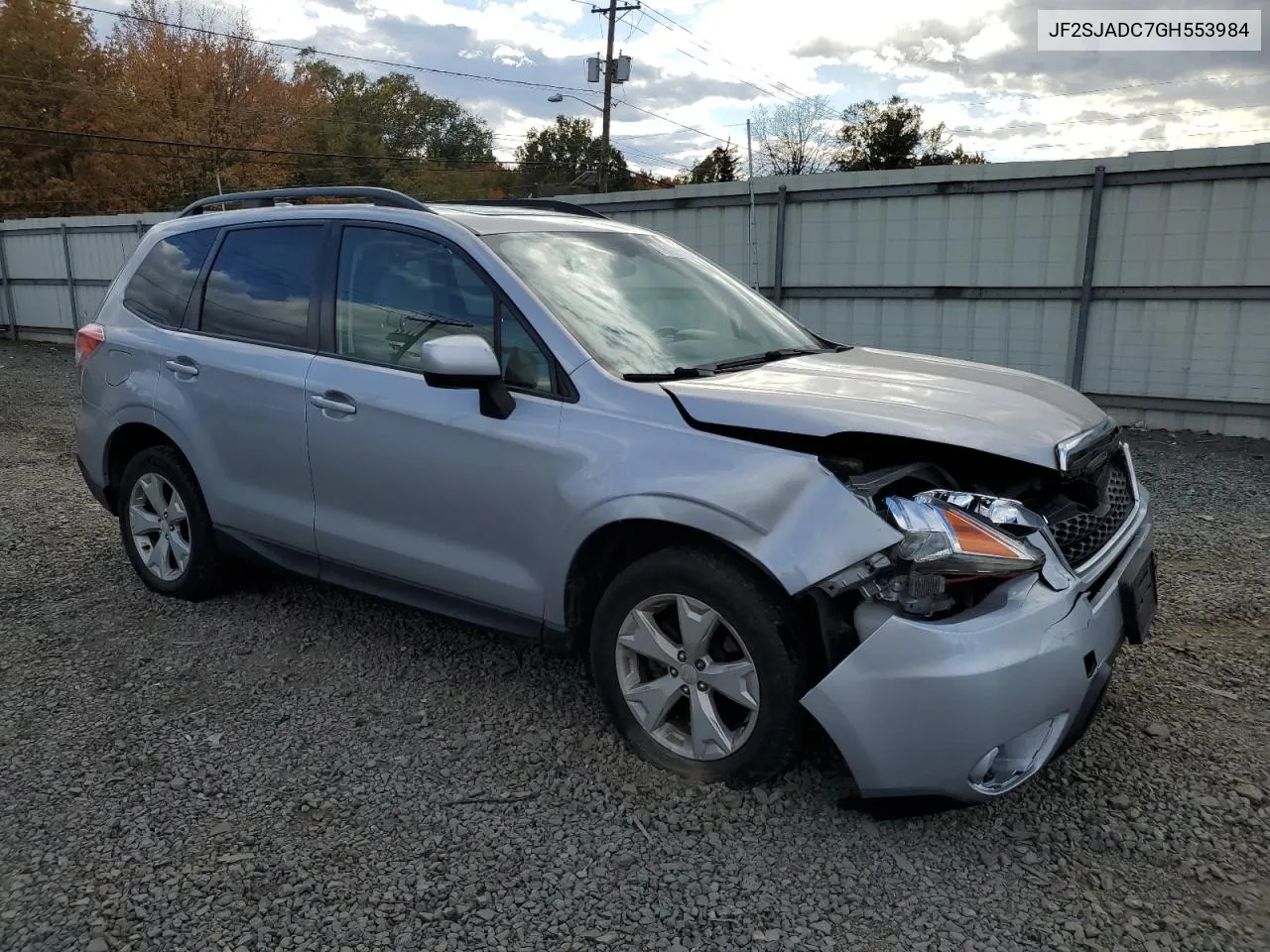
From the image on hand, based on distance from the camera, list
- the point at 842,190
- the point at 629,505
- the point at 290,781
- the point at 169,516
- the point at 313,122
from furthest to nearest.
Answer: the point at 313,122 → the point at 842,190 → the point at 169,516 → the point at 290,781 → the point at 629,505

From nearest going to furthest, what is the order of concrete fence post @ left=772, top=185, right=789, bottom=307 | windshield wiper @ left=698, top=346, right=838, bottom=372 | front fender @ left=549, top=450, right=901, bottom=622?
front fender @ left=549, top=450, right=901, bottom=622 → windshield wiper @ left=698, top=346, right=838, bottom=372 → concrete fence post @ left=772, top=185, right=789, bottom=307

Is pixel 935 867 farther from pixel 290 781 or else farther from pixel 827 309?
pixel 827 309

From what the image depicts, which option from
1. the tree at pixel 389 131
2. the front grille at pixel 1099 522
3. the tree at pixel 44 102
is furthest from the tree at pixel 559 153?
the front grille at pixel 1099 522

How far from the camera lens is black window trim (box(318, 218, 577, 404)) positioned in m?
3.06

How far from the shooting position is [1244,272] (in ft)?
27.8

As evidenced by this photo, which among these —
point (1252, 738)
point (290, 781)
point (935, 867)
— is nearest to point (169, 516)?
point (290, 781)

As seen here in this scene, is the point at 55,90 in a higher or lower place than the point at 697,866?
higher

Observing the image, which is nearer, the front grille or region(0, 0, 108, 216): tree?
the front grille

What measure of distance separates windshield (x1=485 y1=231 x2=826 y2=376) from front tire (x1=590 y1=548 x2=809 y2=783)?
736 millimetres

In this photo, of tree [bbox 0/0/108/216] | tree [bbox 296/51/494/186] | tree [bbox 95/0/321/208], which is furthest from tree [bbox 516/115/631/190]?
tree [bbox 0/0/108/216]

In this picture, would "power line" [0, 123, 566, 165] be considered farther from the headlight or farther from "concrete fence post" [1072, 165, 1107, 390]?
the headlight

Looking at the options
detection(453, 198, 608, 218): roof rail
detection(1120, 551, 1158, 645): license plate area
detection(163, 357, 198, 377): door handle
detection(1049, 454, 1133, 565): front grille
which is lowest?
detection(1120, 551, 1158, 645): license plate area

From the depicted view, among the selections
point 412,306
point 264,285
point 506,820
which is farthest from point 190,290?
point 506,820

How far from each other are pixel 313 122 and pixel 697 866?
50878 millimetres
